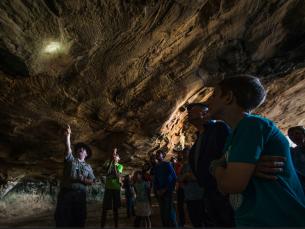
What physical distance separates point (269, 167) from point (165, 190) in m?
4.19

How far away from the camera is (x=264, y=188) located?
151 cm

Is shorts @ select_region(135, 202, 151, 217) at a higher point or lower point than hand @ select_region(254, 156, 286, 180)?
higher

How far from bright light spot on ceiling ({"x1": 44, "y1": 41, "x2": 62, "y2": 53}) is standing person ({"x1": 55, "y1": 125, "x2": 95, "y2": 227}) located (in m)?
1.42

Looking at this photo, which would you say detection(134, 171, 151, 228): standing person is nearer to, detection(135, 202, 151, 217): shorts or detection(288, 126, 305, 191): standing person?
detection(135, 202, 151, 217): shorts

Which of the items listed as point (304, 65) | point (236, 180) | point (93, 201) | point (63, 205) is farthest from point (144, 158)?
point (236, 180)

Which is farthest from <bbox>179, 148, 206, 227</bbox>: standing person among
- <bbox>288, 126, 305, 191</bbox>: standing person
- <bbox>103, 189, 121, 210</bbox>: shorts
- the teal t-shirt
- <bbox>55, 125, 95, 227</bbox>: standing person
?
the teal t-shirt

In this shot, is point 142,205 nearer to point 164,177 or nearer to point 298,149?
point 164,177

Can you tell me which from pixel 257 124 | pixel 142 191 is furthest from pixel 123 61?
pixel 257 124

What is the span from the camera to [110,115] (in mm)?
8312

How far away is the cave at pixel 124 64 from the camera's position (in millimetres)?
4977

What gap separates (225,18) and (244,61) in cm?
189

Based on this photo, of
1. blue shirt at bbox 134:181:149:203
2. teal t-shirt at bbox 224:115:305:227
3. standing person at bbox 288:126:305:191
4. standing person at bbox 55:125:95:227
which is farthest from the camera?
blue shirt at bbox 134:181:149:203

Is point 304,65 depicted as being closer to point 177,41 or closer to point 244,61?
point 244,61

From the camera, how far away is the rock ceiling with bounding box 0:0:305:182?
4957 millimetres
